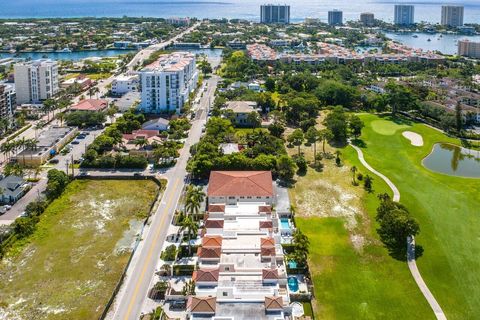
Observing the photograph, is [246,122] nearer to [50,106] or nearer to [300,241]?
[50,106]

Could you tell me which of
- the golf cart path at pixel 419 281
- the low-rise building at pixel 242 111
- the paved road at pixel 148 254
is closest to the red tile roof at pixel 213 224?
the paved road at pixel 148 254

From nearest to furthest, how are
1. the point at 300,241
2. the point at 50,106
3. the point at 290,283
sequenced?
the point at 290,283
the point at 300,241
the point at 50,106

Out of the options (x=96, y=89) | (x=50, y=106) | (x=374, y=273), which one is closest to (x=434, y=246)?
(x=374, y=273)

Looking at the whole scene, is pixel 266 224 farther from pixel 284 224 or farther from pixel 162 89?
pixel 162 89

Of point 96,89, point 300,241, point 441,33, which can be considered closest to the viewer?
point 300,241

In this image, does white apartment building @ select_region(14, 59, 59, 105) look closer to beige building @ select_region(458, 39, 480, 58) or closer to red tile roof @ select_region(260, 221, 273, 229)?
red tile roof @ select_region(260, 221, 273, 229)

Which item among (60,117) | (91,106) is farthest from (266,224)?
(91,106)
